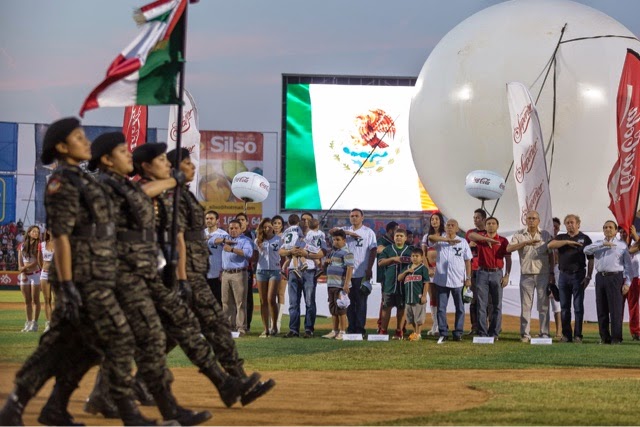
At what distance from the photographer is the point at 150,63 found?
9398 mm

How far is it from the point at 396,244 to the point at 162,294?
10.0 m

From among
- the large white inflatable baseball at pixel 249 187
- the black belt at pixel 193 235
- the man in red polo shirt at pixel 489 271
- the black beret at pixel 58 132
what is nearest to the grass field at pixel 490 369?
the man in red polo shirt at pixel 489 271

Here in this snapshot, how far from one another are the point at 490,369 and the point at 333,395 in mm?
3513

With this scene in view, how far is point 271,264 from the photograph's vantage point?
63.7ft

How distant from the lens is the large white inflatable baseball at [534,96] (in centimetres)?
2662

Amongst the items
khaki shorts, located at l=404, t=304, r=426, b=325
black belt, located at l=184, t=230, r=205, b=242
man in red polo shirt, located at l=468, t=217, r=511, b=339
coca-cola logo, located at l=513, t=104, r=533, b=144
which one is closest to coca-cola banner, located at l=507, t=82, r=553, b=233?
coca-cola logo, located at l=513, t=104, r=533, b=144

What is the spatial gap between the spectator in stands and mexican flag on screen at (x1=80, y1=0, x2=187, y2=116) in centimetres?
957

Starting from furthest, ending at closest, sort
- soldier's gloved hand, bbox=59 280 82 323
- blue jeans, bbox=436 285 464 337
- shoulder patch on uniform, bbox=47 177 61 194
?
blue jeans, bbox=436 285 464 337
shoulder patch on uniform, bbox=47 177 61 194
soldier's gloved hand, bbox=59 280 82 323

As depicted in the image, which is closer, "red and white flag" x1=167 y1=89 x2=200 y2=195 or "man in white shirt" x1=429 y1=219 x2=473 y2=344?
"man in white shirt" x1=429 y1=219 x2=473 y2=344

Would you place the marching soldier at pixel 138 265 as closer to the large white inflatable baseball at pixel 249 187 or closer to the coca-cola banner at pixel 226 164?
the large white inflatable baseball at pixel 249 187

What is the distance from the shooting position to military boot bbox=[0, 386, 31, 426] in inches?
319

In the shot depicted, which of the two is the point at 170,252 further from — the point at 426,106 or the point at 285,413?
the point at 426,106

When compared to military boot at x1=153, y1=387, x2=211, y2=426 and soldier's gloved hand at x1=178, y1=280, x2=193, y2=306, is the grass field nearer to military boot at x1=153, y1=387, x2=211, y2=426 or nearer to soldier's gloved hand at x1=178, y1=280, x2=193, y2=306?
military boot at x1=153, y1=387, x2=211, y2=426

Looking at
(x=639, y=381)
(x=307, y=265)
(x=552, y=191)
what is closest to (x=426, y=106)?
(x=552, y=191)
